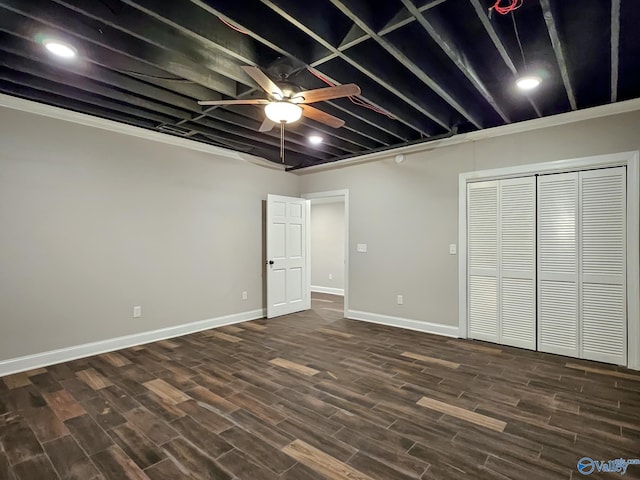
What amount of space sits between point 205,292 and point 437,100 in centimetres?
393

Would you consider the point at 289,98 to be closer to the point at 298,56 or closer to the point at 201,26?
the point at 298,56

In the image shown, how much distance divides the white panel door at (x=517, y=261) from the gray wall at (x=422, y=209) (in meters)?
0.41

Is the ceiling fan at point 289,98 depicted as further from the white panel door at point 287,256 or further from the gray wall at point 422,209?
the white panel door at point 287,256

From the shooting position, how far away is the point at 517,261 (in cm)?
406

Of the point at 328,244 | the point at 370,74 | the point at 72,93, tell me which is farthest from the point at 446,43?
the point at 328,244

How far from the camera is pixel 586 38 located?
2.56 m

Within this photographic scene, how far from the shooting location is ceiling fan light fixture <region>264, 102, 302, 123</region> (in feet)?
8.83

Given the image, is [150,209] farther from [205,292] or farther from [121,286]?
[205,292]

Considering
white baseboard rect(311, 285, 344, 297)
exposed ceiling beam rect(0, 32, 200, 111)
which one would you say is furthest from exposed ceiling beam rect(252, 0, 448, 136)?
white baseboard rect(311, 285, 344, 297)

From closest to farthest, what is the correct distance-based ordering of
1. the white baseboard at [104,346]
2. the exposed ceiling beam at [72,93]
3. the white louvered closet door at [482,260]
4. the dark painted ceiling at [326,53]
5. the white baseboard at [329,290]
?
the dark painted ceiling at [326,53] < the exposed ceiling beam at [72,93] < the white baseboard at [104,346] < the white louvered closet door at [482,260] < the white baseboard at [329,290]

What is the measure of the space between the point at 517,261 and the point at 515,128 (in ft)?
5.17

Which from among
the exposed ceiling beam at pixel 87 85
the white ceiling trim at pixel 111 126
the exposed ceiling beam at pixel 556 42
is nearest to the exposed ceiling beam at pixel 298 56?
the exposed ceiling beam at pixel 556 42

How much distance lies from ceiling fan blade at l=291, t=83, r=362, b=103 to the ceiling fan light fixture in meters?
0.07

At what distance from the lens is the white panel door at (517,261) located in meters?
3.96
